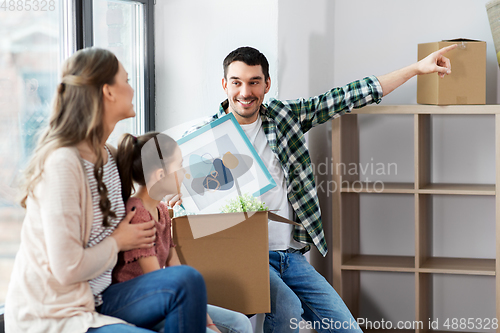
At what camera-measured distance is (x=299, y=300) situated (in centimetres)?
174

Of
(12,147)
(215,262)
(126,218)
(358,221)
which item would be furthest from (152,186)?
(358,221)

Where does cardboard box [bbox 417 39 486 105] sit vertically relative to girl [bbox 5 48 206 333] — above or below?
above

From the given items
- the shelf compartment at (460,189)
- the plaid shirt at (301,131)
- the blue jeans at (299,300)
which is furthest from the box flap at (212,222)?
the shelf compartment at (460,189)

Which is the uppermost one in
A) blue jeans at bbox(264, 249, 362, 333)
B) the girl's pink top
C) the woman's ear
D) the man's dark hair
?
the man's dark hair

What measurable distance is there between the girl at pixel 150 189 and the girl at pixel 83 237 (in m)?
0.05

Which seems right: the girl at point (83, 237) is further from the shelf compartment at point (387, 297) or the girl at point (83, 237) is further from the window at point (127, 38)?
the shelf compartment at point (387, 297)

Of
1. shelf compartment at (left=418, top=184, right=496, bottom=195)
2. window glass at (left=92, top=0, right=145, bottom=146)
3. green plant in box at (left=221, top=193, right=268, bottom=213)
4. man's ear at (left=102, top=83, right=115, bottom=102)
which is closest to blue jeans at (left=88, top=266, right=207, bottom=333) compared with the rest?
green plant in box at (left=221, top=193, right=268, bottom=213)

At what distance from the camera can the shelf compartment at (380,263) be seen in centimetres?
225

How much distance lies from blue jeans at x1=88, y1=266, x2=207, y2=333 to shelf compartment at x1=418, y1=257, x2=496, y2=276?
1.41 metres

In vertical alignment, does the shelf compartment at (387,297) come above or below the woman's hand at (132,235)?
below

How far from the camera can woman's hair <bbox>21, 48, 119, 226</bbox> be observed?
1109 mm

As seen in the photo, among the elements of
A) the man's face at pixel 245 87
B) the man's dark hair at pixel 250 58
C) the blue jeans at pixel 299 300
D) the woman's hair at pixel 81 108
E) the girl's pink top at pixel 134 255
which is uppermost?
the man's dark hair at pixel 250 58

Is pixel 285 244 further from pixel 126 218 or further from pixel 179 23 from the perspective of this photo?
pixel 179 23

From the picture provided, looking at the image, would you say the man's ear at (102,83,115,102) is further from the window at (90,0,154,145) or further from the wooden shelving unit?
the wooden shelving unit
